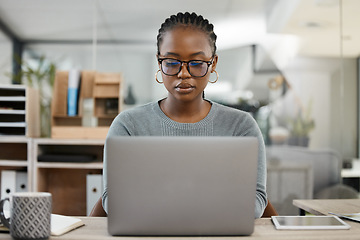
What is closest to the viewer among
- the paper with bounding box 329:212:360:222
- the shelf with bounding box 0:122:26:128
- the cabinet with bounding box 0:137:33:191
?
the paper with bounding box 329:212:360:222

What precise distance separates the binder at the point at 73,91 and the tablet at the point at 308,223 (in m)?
2.12

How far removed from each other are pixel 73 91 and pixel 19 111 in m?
0.38

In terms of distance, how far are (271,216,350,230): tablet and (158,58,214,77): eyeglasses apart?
1.84ft

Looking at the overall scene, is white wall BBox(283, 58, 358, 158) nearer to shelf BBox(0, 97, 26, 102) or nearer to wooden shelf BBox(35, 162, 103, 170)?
wooden shelf BBox(35, 162, 103, 170)

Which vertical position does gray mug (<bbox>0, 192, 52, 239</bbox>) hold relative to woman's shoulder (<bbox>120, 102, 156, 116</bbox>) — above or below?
below

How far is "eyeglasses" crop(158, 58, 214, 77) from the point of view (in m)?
1.52

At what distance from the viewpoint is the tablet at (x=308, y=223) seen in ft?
3.82

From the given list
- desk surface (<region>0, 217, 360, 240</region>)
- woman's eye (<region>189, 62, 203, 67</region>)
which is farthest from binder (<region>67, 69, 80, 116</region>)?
desk surface (<region>0, 217, 360, 240</region>)

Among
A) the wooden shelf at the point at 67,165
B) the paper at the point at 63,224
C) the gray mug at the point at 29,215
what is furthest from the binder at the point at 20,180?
the gray mug at the point at 29,215

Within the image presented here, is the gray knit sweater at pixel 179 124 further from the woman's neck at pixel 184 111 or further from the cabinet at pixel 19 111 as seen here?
the cabinet at pixel 19 111

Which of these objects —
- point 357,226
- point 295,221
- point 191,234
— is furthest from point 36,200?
point 357,226

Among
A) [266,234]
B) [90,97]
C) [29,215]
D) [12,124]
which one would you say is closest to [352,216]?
[266,234]

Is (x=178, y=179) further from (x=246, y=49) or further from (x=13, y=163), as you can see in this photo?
(x=246, y=49)

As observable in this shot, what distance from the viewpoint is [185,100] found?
1.59m
